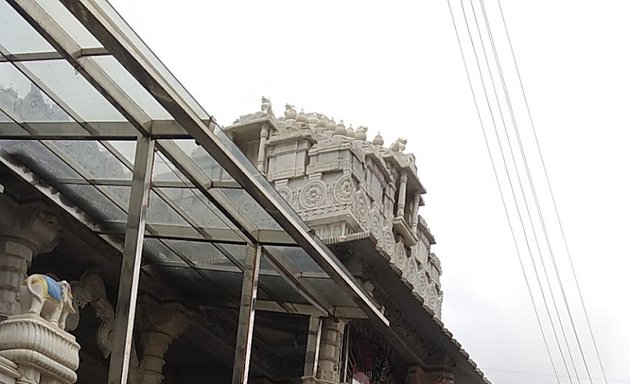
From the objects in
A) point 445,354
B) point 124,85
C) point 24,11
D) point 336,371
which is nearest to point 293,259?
point 336,371

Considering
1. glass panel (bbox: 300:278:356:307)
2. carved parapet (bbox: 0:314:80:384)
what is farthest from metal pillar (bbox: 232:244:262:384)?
carved parapet (bbox: 0:314:80:384)

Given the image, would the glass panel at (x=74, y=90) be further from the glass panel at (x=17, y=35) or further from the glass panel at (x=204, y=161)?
the glass panel at (x=204, y=161)

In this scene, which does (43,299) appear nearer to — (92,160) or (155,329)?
(92,160)

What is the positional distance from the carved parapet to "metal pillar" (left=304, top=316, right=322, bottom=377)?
5.90m

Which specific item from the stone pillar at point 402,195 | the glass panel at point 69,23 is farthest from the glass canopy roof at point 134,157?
the stone pillar at point 402,195

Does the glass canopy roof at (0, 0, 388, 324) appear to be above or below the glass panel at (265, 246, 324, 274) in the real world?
above

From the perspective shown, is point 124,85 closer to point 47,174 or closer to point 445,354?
point 47,174

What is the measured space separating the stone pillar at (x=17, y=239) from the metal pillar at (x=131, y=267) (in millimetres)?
2263

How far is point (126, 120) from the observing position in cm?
898

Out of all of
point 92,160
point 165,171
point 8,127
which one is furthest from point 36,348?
point 92,160

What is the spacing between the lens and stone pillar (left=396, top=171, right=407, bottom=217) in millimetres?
16250

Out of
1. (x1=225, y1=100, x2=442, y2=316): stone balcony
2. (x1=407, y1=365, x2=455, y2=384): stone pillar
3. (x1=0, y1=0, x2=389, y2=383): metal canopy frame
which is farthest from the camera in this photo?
(x1=407, y1=365, x2=455, y2=384): stone pillar

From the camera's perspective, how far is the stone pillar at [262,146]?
49.3 feet

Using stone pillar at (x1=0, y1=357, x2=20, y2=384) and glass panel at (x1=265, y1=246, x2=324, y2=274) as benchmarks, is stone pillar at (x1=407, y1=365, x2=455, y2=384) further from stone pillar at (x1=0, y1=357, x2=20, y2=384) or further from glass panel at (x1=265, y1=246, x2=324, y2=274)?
stone pillar at (x1=0, y1=357, x2=20, y2=384)
